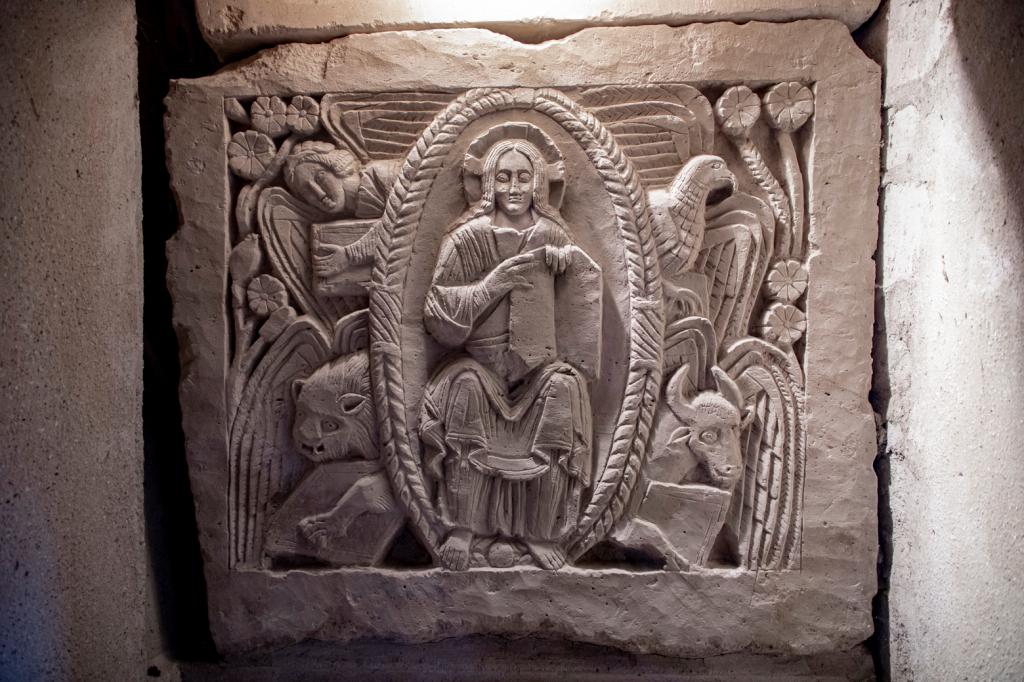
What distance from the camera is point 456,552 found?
2533 millimetres

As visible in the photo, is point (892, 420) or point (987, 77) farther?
point (892, 420)

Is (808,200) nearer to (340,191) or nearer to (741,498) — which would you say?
(741,498)

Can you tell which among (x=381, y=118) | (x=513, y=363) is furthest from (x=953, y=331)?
(x=381, y=118)

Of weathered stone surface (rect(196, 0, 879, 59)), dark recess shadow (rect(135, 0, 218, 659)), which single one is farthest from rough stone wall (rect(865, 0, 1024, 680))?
dark recess shadow (rect(135, 0, 218, 659))

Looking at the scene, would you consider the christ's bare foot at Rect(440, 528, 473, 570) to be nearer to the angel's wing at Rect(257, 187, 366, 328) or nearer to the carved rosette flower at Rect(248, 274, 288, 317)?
the angel's wing at Rect(257, 187, 366, 328)

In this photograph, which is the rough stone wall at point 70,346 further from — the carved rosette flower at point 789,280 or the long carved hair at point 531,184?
the carved rosette flower at point 789,280

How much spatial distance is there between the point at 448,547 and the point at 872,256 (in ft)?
5.73

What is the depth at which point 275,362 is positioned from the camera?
8.52 feet

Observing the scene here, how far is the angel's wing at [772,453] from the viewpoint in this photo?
8.38 feet

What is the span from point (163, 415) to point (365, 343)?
886 millimetres

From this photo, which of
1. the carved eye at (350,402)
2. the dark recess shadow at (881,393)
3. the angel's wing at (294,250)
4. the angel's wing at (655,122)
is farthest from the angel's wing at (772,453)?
the angel's wing at (294,250)

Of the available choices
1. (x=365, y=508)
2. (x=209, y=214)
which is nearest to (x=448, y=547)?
(x=365, y=508)

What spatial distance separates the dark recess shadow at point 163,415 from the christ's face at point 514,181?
4.05 feet

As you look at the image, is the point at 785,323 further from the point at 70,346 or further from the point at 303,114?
the point at 70,346
